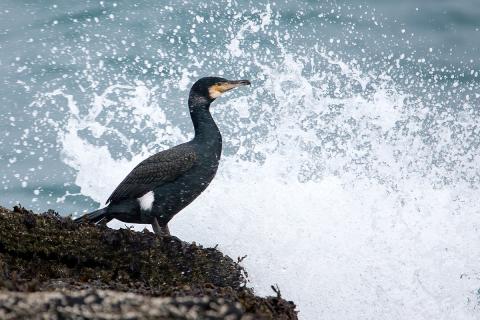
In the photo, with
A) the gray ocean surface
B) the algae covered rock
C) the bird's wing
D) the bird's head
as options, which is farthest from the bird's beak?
the gray ocean surface

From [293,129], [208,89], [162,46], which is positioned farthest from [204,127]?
[162,46]

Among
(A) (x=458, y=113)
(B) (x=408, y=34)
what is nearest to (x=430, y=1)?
(B) (x=408, y=34)

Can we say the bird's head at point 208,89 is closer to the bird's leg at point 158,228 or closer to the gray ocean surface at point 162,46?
the bird's leg at point 158,228

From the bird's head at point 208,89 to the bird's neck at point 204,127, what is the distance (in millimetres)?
60

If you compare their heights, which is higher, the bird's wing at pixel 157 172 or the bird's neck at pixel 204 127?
the bird's neck at pixel 204 127

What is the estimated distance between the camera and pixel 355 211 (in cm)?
1076

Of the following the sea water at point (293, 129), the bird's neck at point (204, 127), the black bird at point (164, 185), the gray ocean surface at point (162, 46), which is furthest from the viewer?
the gray ocean surface at point (162, 46)

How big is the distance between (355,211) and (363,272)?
1.14 m

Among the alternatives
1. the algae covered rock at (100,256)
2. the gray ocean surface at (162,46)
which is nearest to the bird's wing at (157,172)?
the algae covered rock at (100,256)

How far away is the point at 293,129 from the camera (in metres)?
11.9

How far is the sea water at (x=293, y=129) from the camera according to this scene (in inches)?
387

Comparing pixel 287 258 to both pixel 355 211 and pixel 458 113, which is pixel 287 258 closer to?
pixel 355 211

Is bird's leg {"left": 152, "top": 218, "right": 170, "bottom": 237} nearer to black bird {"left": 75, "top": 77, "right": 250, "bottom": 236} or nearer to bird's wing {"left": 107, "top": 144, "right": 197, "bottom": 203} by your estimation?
black bird {"left": 75, "top": 77, "right": 250, "bottom": 236}

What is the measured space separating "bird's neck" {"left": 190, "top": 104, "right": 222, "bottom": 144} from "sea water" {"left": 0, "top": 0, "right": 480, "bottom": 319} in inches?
49.2
